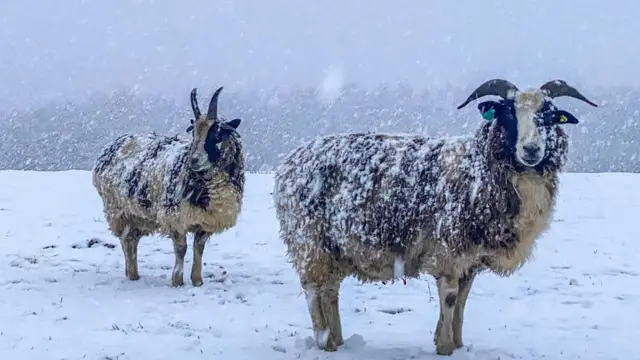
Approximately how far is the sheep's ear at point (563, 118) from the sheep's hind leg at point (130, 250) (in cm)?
693

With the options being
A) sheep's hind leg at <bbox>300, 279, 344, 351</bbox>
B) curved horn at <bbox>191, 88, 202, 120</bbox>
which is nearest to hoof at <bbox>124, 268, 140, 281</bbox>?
curved horn at <bbox>191, 88, 202, 120</bbox>

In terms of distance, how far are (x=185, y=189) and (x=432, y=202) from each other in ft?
15.6

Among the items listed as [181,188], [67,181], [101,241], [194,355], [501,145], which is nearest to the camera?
[501,145]

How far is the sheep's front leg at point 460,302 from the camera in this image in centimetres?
699

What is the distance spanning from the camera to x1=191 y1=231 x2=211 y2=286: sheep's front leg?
10.5m

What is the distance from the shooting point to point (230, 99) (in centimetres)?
8288

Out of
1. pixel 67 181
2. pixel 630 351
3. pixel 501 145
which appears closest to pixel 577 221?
pixel 630 351

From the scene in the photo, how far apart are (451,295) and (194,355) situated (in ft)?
8.18

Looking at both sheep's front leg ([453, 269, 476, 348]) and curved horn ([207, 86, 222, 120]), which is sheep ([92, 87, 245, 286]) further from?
sheep's front leg ([453, 269, 476, 348])

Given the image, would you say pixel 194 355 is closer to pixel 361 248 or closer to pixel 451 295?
pixel 361 248

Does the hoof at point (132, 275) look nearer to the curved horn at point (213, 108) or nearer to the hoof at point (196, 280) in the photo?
the hoof at point (196, 280)

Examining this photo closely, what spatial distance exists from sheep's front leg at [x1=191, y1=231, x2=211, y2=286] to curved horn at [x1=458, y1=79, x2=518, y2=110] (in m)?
5.24

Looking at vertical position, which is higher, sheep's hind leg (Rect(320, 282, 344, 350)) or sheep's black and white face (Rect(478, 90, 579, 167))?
sheep's black and white face (Rect(478, 90, 579, 167))

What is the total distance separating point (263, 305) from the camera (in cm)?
943
